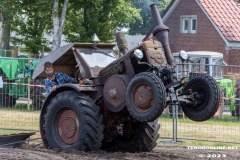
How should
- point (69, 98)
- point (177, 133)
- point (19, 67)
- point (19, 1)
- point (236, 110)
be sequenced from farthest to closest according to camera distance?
point (19, 1)
point (19, 67)
point (236, 110)
point (177, 133)
point (69, 98)

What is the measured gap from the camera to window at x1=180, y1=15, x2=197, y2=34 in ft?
130

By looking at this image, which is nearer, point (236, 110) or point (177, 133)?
point (177, 133)

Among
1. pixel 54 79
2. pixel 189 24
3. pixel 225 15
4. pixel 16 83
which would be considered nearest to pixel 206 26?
pixel 225 15

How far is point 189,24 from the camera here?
39.8m

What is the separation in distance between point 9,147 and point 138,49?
3.04m

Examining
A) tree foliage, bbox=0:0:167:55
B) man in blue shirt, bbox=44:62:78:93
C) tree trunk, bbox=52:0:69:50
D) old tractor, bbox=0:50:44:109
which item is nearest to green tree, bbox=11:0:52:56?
tree foliage, bbox=0:0:167:55

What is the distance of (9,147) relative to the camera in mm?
13023

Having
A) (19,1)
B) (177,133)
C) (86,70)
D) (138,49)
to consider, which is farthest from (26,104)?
(19,1)

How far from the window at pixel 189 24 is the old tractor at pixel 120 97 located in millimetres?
26474

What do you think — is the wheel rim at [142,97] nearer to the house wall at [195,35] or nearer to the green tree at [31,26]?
the green tree at [31,26]

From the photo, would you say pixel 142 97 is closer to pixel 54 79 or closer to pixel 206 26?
pixel 54 79

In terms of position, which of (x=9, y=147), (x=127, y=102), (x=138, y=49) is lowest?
(x=9, y=147)

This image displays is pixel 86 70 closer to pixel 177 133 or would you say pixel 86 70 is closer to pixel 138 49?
pixel 138 49

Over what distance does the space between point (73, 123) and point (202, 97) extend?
87.2 inches
